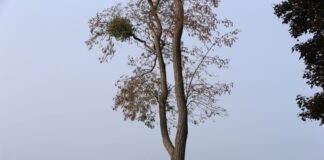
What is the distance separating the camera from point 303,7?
1394 cm

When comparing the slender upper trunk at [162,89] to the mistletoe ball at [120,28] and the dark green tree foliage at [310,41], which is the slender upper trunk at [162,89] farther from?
the dark green tree foliage at [310,41]

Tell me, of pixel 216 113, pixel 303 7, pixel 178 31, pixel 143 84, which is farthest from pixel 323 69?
pixel 143 84

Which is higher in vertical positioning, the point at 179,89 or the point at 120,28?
the point at 120,28

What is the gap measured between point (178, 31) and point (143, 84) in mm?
1764

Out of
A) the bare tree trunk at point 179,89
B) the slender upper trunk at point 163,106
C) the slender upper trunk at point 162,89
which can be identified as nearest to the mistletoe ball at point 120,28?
the slender upper trunk at point 162,89

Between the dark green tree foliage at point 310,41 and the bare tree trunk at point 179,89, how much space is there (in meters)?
2.91

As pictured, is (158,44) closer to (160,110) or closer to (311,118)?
(160,110)

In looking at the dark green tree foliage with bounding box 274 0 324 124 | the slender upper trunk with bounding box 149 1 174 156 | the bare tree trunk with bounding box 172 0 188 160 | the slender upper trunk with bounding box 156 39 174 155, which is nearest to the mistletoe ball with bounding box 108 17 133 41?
the slender upper trunk with bounding box 149 1 174 156

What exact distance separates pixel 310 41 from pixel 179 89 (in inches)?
142

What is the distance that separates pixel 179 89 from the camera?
507 inches

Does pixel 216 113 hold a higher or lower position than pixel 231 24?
lower

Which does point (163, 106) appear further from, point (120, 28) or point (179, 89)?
point (120, 28)

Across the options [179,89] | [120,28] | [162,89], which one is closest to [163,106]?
Answer: [162,89]

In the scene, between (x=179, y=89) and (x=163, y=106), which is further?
(x=163, y=106)
